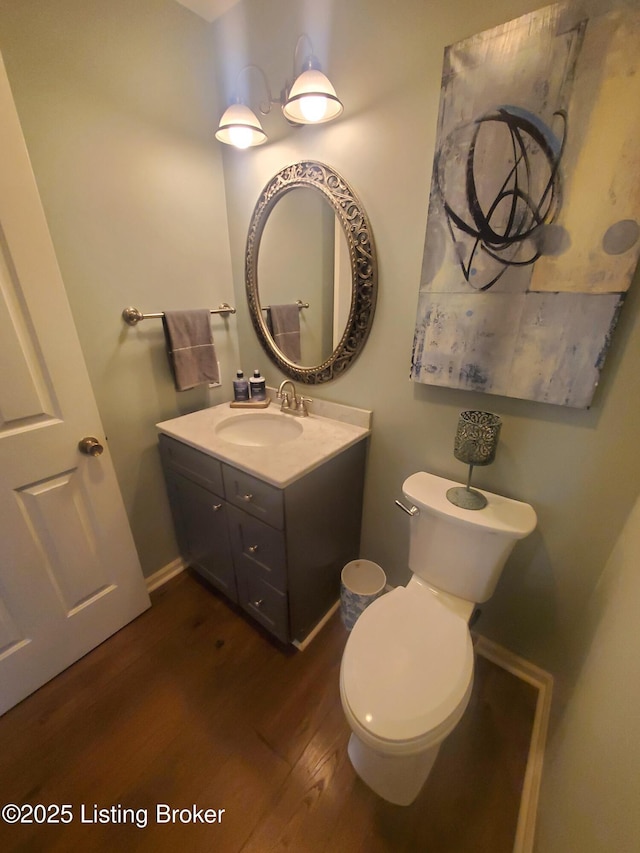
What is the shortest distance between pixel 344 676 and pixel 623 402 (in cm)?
107

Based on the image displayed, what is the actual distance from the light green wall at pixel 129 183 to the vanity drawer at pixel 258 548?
56cm

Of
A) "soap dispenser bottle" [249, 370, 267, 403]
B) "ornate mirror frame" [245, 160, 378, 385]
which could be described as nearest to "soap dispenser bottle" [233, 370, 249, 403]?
"soap dispenser bottle" [249, 370, 267, 403]

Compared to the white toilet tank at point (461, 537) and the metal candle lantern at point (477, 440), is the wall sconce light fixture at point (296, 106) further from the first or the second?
the white toilet tank at point (461, 537)

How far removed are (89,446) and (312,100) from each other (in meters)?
1.40

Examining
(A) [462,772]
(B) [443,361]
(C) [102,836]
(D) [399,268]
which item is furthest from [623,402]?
(C) [102,836]

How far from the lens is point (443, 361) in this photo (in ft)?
3.57

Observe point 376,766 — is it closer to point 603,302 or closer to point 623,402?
point 623,402

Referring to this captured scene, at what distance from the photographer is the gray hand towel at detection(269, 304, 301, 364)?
1475mm

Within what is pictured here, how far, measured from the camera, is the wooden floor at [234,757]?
90 cm

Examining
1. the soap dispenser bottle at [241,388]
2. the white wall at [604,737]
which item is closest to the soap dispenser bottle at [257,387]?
A: the soap dispenser bottle at [241,388]

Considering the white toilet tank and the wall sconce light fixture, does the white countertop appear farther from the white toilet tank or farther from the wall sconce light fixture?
the wall sconce light fixture

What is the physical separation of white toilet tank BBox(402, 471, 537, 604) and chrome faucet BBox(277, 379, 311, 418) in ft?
2.00

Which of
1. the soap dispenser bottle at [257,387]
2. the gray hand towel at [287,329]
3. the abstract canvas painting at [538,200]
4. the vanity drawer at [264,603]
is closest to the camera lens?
the abstract canvas painting at [538,200]

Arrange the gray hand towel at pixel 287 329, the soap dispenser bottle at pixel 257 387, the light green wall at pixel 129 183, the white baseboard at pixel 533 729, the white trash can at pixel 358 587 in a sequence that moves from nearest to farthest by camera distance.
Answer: the white baseboard at pixel 533 729 → the light green wall at pixel 129 183 → the white trash can at pixel 358 587 → the gray hand towel at pixel 287 329 → the soap dispenser bottle at pixel 257 387
